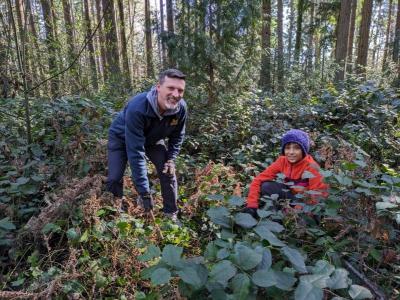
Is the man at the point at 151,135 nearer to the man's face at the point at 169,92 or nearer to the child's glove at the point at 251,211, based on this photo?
the man's face at the point at 169,92

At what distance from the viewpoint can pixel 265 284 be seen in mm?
1403

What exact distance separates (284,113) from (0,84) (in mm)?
4887

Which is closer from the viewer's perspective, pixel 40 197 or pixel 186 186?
pixel 40 197

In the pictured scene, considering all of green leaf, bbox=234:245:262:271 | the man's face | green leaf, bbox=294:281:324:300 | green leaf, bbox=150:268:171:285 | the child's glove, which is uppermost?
the man's face

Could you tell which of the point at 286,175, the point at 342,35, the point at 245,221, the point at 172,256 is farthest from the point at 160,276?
the point at 342,35

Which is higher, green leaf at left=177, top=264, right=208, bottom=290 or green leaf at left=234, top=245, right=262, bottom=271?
green leaf at left=234, top=245, right=262, bottom=271

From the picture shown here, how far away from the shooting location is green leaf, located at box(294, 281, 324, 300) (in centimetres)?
136

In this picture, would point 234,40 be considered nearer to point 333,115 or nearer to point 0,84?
point 333,115

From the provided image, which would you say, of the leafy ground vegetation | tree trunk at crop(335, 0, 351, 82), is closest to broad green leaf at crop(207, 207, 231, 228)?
the leafy ground vegetation

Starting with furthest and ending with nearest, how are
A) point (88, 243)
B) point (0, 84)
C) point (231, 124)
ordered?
point (231, 124)
point (0, 84)
point (88, 243)

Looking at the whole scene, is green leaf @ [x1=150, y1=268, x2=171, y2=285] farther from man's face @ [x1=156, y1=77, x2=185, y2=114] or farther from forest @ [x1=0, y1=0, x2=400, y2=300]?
man's face @ [x1=156, y1=77, x2=185, y2=114]

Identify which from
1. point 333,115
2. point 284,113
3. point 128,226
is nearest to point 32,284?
point 128,226

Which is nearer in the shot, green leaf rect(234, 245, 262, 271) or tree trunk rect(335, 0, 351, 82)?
green leaf rect(234, 245, 262, 271)

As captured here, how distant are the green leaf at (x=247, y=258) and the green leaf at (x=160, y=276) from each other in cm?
32
